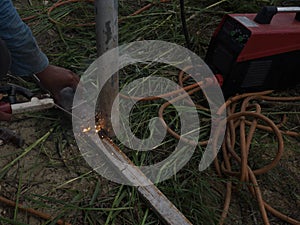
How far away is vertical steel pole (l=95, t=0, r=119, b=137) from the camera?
53.3 inches

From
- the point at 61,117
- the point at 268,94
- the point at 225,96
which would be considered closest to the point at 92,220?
→ the point at 61,117

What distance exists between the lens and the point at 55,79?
1.77 metres

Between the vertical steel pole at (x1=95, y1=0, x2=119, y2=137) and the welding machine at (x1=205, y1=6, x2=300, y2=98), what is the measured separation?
694 mm

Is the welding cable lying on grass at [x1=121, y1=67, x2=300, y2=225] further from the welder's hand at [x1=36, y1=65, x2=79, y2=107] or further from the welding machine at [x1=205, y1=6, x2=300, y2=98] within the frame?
the welder's hand at [x1=36, y1=65, x2=79, y2=107]

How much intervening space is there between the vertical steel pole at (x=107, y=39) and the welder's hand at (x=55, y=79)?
9.6 inches

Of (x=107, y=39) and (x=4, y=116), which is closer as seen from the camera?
(x=107, y=39)

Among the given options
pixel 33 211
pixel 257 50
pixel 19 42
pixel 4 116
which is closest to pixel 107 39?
pixel 19 42

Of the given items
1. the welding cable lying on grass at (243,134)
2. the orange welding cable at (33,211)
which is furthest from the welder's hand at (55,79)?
the orange welding cable at (33,211)

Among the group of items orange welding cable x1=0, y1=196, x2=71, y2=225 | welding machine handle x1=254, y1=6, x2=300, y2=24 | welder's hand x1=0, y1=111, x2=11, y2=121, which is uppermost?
welding machine handle x1=254, y1=6, x2=300, y2=24

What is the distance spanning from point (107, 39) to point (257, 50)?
33.9 inches

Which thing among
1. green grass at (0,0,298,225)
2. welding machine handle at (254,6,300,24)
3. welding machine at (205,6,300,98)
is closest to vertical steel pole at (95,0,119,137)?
green grass at (0,0,298,225)

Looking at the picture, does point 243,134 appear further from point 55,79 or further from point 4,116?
point 4,116

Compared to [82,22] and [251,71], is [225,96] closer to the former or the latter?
[251,71]

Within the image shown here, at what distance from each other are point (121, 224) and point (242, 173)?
1.81 feet
